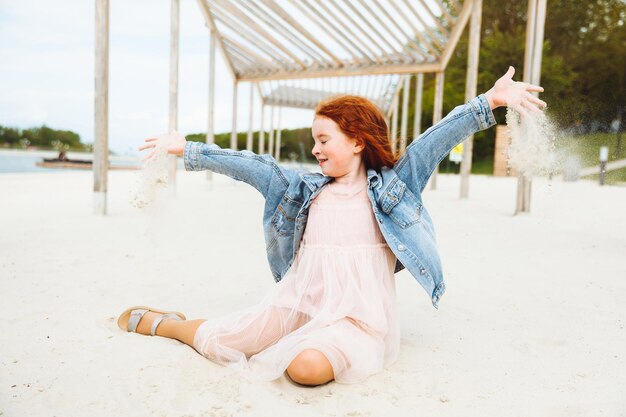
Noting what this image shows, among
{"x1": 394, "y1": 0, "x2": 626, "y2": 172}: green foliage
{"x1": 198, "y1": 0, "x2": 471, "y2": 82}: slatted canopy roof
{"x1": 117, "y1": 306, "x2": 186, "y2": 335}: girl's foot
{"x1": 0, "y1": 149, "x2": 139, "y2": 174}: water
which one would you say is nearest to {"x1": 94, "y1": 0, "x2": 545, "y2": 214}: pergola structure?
{"x1": 198, "y1": 0, "x2": 471, "y2": 82}: slatted canopy roof

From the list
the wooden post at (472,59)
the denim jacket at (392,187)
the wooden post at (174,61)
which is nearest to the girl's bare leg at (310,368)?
the denim jacket at (392,187)

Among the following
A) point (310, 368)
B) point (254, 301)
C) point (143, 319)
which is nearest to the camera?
→ point (310, 368)

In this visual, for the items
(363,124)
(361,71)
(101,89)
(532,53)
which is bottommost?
(363,124)

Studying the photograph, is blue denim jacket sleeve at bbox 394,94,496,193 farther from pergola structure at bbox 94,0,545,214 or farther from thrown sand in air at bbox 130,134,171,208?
pergola structure at bbox 94,0,545,214

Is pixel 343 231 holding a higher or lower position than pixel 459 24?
lower

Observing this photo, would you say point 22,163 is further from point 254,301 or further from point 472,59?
point 254,301

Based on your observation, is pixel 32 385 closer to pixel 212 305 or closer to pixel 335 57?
pixel 212 305

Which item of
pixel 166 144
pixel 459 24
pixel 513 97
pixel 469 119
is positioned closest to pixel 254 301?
pixel 166 144

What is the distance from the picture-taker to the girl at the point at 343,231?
1929mm

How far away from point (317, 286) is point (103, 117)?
4.50 meters

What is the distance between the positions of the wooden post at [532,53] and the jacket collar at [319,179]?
4769mm

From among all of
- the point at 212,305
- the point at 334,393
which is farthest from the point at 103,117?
the point at 334,393

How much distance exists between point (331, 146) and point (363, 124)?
15 centimetres

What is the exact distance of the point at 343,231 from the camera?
80.0 inches
